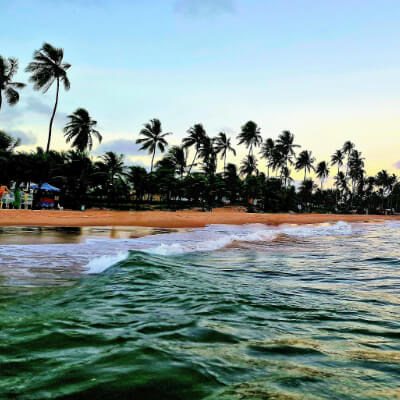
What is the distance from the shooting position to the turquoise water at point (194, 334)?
5.57ft

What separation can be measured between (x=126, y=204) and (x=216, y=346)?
37.3 m

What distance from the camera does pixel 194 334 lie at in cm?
246

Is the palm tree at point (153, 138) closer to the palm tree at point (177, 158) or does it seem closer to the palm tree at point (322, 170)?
the palm tree at point (177, 158)

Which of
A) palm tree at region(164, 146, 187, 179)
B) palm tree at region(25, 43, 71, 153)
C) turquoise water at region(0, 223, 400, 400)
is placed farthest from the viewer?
palm tree at region(164, 146, 187, 179)

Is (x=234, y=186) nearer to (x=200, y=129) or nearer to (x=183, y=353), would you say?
(x=200, y=129)

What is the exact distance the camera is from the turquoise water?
5.57ft

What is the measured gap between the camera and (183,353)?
6.86 feet

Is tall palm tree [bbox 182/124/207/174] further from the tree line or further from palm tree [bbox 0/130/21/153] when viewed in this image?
palm tree [bbox 0/130/21/153]

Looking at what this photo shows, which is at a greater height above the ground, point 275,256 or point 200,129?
point 200,129

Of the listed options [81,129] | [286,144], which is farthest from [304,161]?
[81,129]

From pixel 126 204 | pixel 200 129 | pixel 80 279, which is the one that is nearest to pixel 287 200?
pixel 200 129

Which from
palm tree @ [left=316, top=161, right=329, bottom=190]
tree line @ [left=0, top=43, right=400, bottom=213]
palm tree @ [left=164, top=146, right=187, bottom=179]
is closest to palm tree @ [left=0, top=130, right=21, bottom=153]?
tree line @ [left=0, top=43, right=400, bottom=213]

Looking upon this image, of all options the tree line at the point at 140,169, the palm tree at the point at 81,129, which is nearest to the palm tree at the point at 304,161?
the tree line at the point at 140,169

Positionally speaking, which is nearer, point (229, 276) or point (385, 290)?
point (385, 290)
